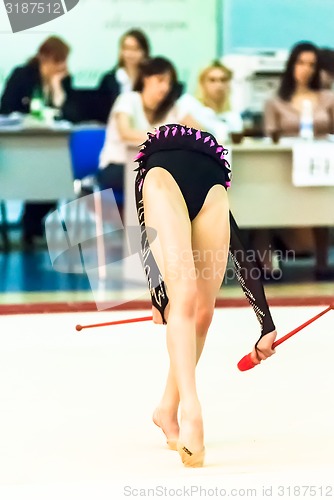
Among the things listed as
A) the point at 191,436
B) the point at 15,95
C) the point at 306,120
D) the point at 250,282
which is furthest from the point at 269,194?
the point at 191,436

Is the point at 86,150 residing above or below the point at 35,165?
above

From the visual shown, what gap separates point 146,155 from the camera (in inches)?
105

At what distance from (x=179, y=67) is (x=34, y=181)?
2.53 m

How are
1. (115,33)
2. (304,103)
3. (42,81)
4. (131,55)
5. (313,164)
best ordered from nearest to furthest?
(313,164), (304,103), (131,55), (42,81), (115,33)

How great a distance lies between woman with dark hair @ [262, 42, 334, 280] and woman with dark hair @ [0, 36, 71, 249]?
164 centimetres

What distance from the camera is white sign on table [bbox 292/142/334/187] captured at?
6.03m

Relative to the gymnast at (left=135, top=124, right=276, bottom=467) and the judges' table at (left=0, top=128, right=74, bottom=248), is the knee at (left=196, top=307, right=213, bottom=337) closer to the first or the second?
the gymnast at (left=135, top=124, right=276, bottom=467)

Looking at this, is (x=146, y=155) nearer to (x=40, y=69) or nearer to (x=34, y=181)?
(x=34, y=181)

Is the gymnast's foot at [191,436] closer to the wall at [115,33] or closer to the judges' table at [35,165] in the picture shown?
the judges' table at [35,165]

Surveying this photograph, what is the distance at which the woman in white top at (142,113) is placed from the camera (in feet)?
19.7

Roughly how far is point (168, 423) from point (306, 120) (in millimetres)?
4261

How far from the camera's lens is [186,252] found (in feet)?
8.16

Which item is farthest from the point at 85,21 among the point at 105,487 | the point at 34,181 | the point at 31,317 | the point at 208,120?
the point at 105,487

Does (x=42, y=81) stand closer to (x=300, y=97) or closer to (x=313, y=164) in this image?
(x=300, y=97)
